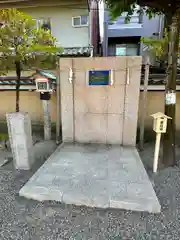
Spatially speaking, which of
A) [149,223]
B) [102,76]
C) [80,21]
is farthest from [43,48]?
[80,21]

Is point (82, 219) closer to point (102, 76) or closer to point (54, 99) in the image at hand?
point (102, 76)

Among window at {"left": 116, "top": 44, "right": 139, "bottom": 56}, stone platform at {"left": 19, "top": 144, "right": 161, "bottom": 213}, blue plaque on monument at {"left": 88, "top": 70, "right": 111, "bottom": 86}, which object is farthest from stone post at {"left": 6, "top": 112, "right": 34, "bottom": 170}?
window at {"left": 116, "top": 44, "right": 139, "bottom": 56}

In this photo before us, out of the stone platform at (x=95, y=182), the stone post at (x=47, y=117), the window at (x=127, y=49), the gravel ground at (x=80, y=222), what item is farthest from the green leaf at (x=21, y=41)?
the window at (x=127, y=49)

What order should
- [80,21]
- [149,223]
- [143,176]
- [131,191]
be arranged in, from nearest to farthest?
[149,223]
[131,191]
[143,176]
[80,21]

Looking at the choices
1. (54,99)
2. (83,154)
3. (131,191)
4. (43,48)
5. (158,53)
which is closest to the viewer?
(131,191)

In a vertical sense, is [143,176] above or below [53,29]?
below

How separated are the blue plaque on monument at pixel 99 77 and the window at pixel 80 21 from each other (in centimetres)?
564

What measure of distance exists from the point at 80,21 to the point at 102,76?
593 cm

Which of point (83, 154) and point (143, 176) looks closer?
point (143, 176)

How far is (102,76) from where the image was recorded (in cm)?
441

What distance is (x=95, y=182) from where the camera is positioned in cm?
291

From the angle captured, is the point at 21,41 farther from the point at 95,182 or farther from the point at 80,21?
the point at 80,21

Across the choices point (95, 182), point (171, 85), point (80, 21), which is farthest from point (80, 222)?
point (80, 21)

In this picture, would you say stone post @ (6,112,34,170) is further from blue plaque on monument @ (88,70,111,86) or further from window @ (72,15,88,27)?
window @ (72,15,88,27)
